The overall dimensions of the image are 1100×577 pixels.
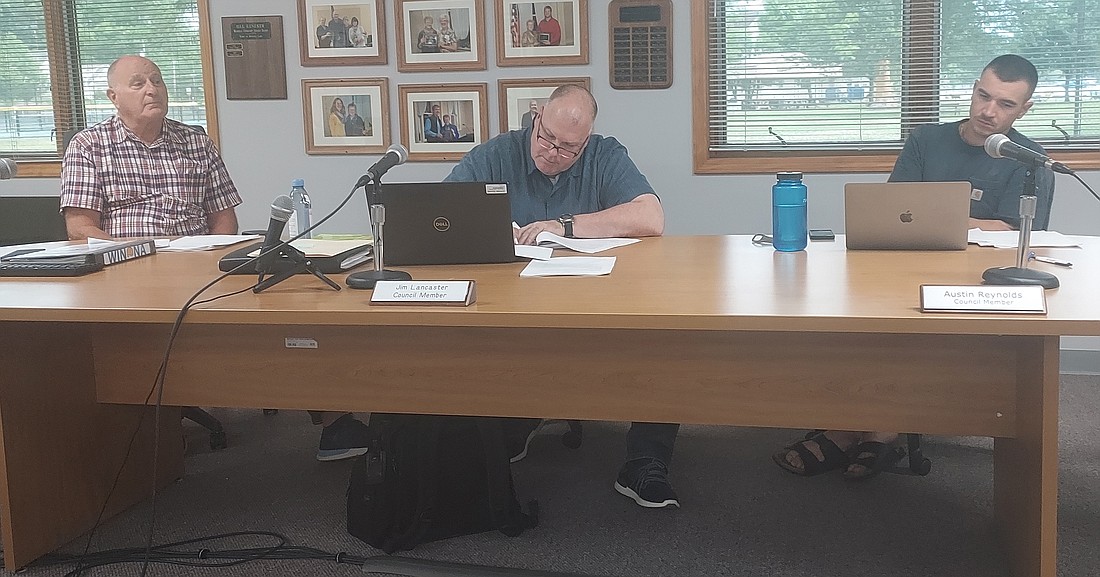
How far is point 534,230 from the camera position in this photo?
8.11 ft

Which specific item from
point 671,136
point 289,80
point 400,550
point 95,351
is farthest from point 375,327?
point 289,80

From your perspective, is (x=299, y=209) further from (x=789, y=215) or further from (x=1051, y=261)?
(x=1051, y=261)

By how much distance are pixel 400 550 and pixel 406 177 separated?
2185mm

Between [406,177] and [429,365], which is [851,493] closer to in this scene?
[429,365]

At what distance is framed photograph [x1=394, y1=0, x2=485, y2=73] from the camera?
3711 mm

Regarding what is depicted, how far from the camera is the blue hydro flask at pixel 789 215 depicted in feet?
7.19

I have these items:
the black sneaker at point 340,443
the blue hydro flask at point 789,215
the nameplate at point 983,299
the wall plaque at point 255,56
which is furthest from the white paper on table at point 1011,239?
the wall plaque at point 255,56

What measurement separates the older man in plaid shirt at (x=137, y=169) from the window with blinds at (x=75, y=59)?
1060 millimetres

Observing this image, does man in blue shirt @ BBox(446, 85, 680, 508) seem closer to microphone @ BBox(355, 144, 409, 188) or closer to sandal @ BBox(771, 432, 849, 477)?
sandal @ BBox(771, 432, 849, 477)

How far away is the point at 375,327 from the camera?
5.85 ft

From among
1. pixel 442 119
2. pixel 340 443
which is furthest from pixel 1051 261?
pixel 442 119

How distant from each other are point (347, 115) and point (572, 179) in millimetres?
1461

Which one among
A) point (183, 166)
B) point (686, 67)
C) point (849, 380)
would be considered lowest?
point (849, 380)

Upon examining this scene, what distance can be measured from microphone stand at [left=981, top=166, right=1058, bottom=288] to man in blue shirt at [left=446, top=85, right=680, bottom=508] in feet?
3.09
